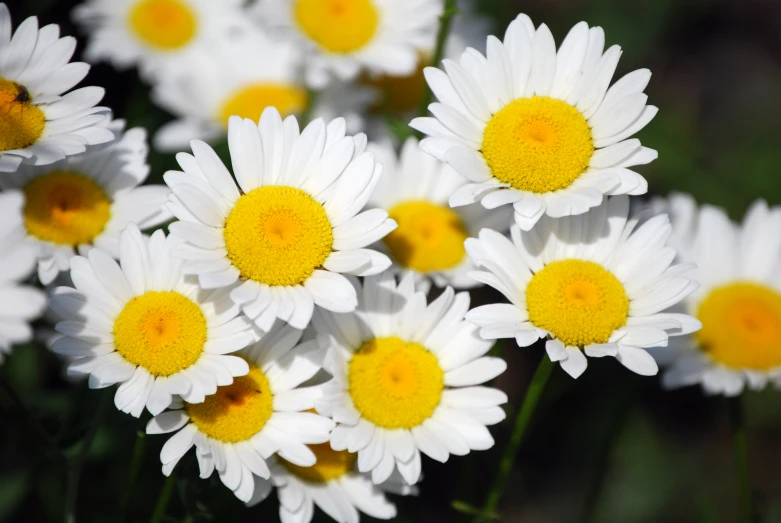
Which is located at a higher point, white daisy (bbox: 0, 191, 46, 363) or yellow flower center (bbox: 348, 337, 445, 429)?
white daisy (bbox: 0, 191, 46, 363)

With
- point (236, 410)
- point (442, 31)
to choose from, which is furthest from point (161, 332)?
point (442, 31)

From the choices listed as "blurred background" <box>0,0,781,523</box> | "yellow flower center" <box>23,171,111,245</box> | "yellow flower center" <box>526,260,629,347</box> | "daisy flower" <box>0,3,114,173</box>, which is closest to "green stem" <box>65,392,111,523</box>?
"blurred background" <box>0,0,781,523</box>

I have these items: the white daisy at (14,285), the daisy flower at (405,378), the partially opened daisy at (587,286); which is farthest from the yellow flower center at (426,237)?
the white daisy at (14,285)

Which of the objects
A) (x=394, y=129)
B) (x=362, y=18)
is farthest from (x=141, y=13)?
(x=394, y=129)

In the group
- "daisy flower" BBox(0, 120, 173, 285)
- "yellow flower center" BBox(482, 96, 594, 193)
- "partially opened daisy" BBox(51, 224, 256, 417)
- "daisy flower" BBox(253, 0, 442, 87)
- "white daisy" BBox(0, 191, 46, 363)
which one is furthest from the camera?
"daisy flower" BBox(253, 0, 442, 87)

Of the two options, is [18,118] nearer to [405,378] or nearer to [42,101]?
[42,101]

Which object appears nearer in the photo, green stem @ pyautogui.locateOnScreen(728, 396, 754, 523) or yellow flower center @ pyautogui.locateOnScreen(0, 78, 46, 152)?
yellow flower center @ pyautogui.locateOnScreen(0, 78, 46, 152)

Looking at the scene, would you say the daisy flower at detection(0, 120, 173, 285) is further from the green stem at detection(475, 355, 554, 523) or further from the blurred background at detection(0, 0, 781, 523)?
the green stem at detection(475, 355, 554, 523)

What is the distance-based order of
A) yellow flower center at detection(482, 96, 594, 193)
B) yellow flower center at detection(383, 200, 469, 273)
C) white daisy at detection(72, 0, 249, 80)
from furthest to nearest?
white daisy at detection(72, 0, 249, 80) < yellow flower center at detection(383, 200, 469, 273) < yellow flower center at detection(482, 96, 594, 193)

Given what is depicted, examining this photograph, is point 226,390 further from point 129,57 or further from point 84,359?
point 129,57
